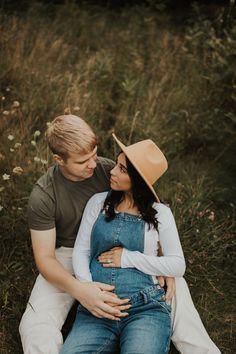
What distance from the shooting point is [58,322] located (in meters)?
3.03

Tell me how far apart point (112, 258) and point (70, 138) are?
2.38 ft

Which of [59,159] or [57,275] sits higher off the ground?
[59,159]

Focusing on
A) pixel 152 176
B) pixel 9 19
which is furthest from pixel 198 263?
pixel 9 19

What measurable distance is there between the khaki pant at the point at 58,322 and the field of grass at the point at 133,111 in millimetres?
314

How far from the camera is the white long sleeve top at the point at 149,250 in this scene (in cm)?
290

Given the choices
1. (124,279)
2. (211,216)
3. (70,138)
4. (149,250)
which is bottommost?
(211,216)

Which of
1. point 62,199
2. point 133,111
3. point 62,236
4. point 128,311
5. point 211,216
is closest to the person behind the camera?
point 128,311

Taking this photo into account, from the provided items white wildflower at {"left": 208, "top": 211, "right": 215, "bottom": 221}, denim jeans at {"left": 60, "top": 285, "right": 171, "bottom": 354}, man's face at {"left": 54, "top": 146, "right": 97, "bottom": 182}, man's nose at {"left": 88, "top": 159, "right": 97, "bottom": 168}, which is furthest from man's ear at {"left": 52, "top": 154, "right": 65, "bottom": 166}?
white wildflower at {"left": 208, "top": 211, "right": 215, "bottom": 221}

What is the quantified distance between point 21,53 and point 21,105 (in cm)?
81

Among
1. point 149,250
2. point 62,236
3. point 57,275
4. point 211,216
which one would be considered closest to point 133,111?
point 211,216

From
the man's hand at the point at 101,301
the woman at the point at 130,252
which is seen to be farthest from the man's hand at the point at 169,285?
the man's hand at the point at 101,301

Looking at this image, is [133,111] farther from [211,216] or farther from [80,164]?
[80,164]

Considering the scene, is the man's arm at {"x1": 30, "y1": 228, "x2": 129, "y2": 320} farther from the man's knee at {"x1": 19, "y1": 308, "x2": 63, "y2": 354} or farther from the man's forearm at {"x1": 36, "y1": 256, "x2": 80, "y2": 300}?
the man's knee at {"x1": 19, "y1": 308, "x2": 63, "y2": 354}

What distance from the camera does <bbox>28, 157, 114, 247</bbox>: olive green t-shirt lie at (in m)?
3.06
